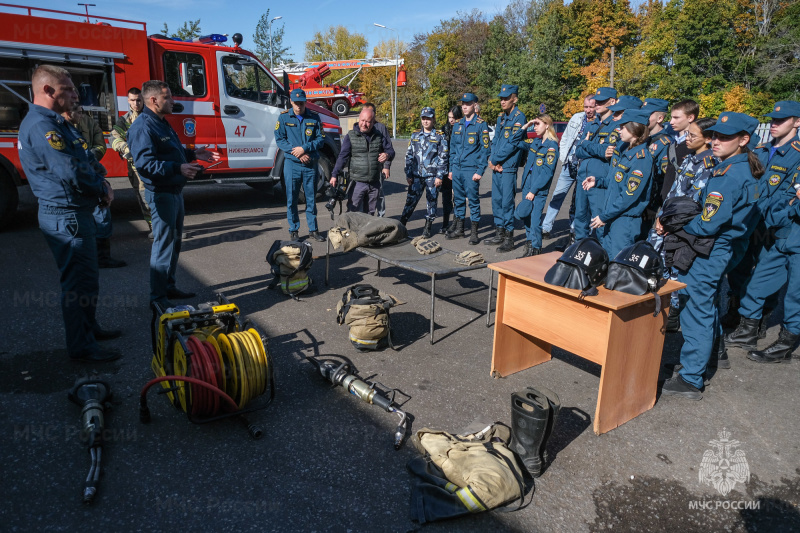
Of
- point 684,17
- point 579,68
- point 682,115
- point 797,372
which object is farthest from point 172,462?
point 579,68

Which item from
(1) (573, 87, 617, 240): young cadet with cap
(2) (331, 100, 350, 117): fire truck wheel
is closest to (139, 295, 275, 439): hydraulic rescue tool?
(1) (573, 87, 617, 240): young cadet with cap

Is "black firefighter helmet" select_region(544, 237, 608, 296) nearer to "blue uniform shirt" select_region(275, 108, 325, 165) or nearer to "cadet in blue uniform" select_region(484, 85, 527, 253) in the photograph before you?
"cadet in blue uniform" select_region(484, 85, 527, 253)

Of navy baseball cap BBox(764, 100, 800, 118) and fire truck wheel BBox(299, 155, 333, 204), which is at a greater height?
navy baseball cap BBox(764, 100, 800, 118)

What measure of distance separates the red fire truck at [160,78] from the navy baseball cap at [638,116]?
696cm

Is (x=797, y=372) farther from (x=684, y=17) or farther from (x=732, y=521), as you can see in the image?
(x=684, y=17)

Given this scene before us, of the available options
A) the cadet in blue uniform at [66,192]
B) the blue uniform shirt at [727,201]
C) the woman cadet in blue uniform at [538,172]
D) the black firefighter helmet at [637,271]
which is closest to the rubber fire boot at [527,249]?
the woman cadet in blue uniform at [538,172]

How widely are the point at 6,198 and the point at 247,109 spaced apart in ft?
13.7

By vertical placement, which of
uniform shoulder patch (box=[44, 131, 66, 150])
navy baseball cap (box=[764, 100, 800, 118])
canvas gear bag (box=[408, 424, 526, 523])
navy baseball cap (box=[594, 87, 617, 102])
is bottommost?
canvas gear bag (box=[408, 424, 526, 523])

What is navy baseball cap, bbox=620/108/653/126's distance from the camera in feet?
→ 14.9

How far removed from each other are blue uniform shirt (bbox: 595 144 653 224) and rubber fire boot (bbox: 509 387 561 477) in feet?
7.85

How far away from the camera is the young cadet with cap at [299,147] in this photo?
770cm

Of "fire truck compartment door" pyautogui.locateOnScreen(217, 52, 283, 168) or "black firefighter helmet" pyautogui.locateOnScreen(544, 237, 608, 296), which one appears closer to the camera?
"black firefighter helmet" pyautogui.locateOnScreen(544, 237, 608, 296)

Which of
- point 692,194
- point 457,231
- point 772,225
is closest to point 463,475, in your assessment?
point 692,194

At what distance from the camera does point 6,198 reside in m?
7.75
